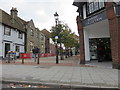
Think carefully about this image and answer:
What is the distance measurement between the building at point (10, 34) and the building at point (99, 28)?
12151 millimetres

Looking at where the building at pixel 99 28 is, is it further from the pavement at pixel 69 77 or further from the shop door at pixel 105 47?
the pavement at pixel 69 77

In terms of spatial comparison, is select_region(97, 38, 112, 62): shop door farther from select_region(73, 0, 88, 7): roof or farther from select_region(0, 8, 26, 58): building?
select_region(0, 8, 26, 58): building

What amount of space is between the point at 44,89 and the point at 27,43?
2200cm

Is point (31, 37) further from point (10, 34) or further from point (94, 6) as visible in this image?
point (94, 6)

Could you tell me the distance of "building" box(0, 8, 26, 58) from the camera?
1795 centimetres

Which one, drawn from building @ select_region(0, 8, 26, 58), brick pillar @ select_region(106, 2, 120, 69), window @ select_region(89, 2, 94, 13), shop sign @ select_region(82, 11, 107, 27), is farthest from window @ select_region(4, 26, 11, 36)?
brick pillar @ select_region(106, 2, 120, 69)

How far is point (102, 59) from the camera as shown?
43.4ft

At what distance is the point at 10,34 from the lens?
2008 cm

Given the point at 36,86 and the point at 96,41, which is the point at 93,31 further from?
the point at 36,86

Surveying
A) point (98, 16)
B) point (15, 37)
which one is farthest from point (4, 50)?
point (98, 16)

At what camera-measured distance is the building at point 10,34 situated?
707 inches

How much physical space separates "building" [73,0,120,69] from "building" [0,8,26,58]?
1215cm

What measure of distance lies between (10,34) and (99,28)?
14758 mm

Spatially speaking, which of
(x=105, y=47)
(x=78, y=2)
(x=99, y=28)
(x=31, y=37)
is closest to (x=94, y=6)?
(x=78, y=2)
